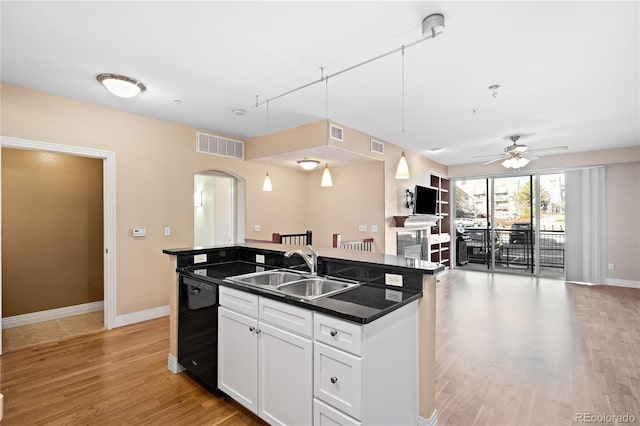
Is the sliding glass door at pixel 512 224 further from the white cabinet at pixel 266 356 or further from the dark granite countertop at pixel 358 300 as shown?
the white cabinet at pixel 266 356

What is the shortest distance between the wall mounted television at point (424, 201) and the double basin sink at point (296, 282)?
427 centimetres

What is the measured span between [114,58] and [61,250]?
3.06 meters

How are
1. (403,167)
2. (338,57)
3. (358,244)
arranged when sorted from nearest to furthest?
1. (338,57)
2. (403,167)
3. (358,244)

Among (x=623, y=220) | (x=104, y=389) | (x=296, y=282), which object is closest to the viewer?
(x=296, y=282)

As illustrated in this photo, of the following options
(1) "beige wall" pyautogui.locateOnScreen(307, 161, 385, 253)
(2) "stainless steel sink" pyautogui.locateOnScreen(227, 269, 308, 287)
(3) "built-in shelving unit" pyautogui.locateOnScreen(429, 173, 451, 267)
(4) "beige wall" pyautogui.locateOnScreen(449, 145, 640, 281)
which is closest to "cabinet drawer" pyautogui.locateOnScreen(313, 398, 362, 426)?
(2) "stainless steel sink" pyautogui.locateOnScreen(227, 269, 308, 287)

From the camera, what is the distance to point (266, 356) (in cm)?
198

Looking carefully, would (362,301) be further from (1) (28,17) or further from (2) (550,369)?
(1) (28,17)

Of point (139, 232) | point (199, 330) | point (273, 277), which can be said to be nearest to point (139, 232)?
point (139, 232)

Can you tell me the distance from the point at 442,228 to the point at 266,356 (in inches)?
280

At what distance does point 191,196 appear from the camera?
185 inches

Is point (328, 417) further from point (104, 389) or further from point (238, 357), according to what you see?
point (104, 389)

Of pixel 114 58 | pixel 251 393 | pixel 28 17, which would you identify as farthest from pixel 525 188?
pixel 28 17

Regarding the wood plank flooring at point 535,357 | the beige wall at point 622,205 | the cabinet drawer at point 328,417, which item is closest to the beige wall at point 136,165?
the cabinet drawer at point 328,417

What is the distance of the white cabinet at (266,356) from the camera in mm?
1775
